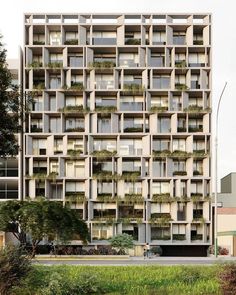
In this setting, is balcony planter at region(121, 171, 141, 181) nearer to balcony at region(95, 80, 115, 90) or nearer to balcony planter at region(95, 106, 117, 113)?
balcony planter at region(95, 106, 117, 113)

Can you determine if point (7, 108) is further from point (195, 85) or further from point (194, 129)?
point (195, 85)

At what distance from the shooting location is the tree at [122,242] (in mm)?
60688

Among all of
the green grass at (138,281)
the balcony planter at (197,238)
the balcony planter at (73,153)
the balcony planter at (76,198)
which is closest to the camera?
the green grass at (138,281)

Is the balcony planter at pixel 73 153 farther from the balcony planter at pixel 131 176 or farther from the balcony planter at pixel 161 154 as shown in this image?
the balcony planter at pixel 161 154

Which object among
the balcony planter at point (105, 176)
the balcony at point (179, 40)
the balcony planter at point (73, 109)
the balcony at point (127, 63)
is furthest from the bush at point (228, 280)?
the balcony at point (179, 40)

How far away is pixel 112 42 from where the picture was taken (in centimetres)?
6888

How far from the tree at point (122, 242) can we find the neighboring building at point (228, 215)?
40.2 ft

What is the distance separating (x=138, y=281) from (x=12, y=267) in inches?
293

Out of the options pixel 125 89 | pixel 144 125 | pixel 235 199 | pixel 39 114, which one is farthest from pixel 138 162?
pixel 235 199

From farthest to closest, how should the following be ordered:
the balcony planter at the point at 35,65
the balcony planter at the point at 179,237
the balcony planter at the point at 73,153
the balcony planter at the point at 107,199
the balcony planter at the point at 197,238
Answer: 1. the balcony planter at the point at 35,65
2. the balcony planter at the point at 73,153
3. the balcony planter at the point at 197,238
4. the balcony planter at the point at 179,237
5. the balcony planter at the point at 107,199

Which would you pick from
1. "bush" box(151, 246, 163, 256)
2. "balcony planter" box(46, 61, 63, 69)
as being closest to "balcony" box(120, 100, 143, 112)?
"balcony planter" box(46, 61, 63, 69)

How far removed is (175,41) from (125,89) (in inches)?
371

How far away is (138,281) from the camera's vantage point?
23391 millimetres

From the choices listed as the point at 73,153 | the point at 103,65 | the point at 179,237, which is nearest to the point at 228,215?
the point at 179,237
